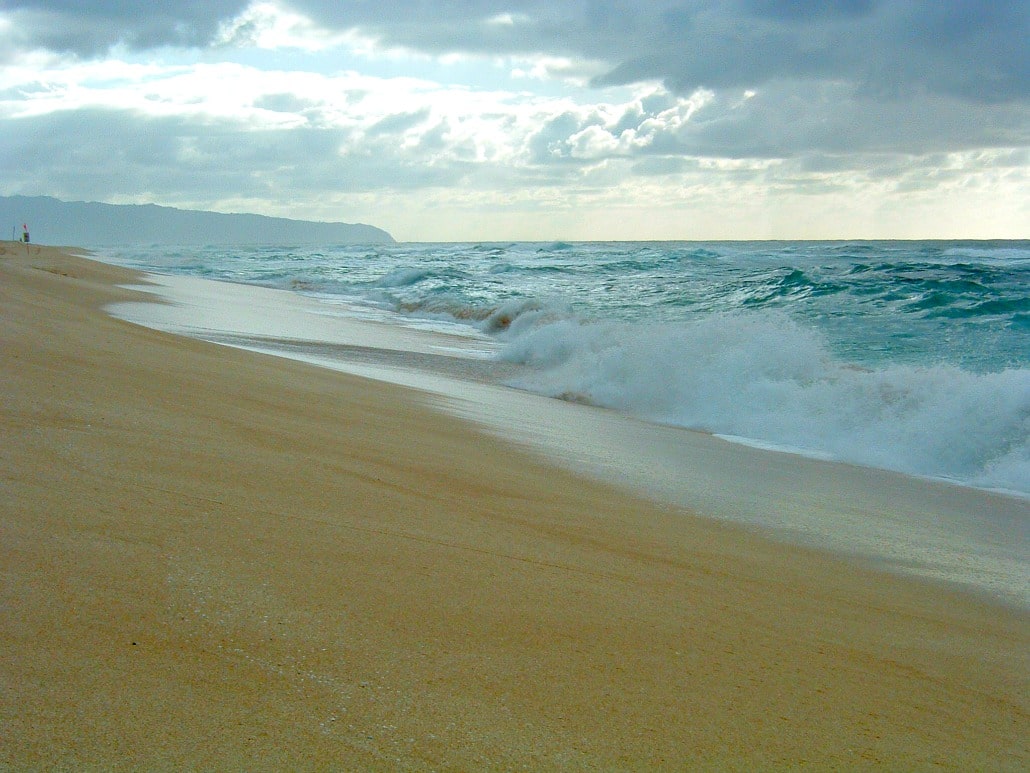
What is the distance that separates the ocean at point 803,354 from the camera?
6.54 m

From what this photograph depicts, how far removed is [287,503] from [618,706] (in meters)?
1.31

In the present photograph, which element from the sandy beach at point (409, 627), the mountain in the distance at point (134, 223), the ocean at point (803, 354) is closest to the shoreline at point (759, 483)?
the sandy beach at point (409, 627)

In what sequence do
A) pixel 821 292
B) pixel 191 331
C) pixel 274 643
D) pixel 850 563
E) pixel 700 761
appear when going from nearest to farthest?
pixel 700 761
pixel 274 643
pixel 850 563
pixel 191 331
pixel 821 292

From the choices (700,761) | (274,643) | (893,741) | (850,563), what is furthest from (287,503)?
(850,563)

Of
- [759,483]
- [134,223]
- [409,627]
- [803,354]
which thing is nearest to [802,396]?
[803,354]

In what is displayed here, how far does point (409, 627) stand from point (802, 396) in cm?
654

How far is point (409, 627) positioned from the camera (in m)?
1.87

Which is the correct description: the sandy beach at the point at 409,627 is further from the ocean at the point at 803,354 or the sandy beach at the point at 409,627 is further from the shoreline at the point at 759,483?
the ocean at the point at 803,354

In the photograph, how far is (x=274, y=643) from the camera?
65.7 inches

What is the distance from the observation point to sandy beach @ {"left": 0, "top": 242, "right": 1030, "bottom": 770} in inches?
56.6

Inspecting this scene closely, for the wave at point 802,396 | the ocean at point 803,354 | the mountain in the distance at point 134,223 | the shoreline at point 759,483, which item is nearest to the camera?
the shoreline at point 759,483

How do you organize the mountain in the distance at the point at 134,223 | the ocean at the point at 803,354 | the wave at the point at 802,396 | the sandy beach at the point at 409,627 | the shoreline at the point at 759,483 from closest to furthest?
the sandy beach at the point at 409,627 → the shoreline at the point at 759,483 → the wave at the point at 802,396 → the ocean at the point at 803,354 → the mountain in the distance at the point at 134,223

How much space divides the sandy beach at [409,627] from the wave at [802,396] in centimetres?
348

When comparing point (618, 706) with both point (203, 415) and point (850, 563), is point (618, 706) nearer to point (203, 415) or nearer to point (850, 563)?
point (850, 563)
